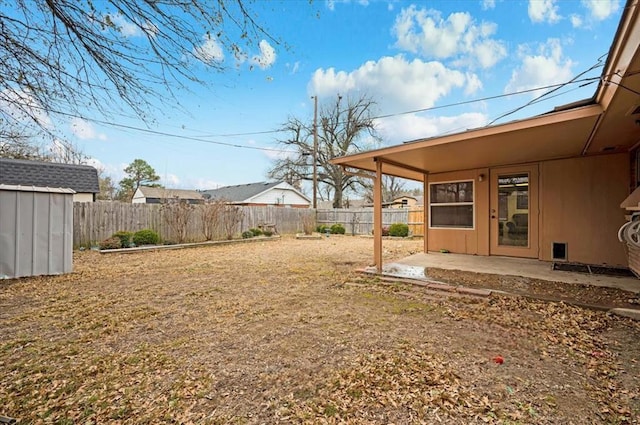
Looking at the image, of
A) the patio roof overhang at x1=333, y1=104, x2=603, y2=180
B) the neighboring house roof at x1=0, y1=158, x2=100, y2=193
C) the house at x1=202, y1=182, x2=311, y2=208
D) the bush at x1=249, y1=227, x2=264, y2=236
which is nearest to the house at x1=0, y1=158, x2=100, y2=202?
the neighboring house roof at x1=0, y1=158, x2=100, y2=193

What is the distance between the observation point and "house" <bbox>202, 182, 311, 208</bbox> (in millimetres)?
24344

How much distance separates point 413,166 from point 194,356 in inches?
220

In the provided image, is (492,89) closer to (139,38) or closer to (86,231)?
(139,38)

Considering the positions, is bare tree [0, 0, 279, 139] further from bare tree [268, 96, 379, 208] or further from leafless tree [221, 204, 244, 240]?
bare tree [268, 96, 379, 208]

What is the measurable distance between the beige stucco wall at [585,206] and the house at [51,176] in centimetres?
1277

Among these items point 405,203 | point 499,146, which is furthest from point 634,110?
point 405,203

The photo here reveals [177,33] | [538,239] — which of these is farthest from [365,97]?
[177,33]

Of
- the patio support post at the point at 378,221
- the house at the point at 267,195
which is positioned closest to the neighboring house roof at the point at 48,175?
the house at the point at 267,195

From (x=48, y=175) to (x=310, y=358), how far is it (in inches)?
535

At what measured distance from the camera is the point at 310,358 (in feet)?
7.91

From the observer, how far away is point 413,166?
6.59m

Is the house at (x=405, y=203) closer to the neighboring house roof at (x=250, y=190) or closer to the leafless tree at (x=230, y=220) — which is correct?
the leafless tree at (x=230, y=220)

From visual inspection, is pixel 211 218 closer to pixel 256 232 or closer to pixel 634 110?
pixel 256 232

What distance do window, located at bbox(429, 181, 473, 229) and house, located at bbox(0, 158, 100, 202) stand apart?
426 inches
